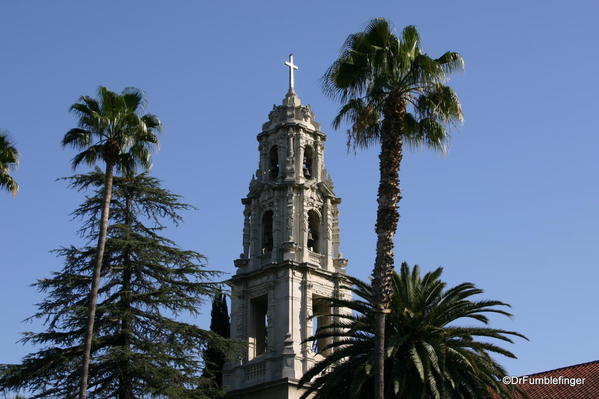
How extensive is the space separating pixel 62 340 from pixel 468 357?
48.6ft

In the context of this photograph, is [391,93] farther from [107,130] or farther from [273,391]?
[273,391]

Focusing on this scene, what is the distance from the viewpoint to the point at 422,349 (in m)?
31.9

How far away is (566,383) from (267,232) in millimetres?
18248

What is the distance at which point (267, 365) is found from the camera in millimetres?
46969

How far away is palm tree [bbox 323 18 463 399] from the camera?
27.5 m

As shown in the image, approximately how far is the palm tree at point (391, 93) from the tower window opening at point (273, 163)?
2291 centimetres

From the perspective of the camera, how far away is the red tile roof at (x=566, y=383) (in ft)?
131

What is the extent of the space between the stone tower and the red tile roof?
11.0 metres

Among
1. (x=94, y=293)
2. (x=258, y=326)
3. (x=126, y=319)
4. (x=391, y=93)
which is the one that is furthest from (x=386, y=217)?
(x=258, y=326)

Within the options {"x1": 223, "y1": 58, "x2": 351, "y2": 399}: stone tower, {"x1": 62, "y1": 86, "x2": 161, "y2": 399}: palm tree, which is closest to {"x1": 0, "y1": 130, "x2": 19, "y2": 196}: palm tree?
{"x1": 62, "y1": 86, "x2": 161, "y2": 399}: palm tree

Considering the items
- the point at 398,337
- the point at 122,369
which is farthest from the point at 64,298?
the point at 398,337

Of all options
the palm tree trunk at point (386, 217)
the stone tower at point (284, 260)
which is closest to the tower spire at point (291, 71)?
the stone tower at point (284, 260)

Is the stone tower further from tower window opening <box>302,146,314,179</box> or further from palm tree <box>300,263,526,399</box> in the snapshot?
palm tree <box>300,263,526,399</box>

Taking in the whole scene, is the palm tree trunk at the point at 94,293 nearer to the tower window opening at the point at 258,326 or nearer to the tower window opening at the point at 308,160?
the tower window opening at the point at 258,326
